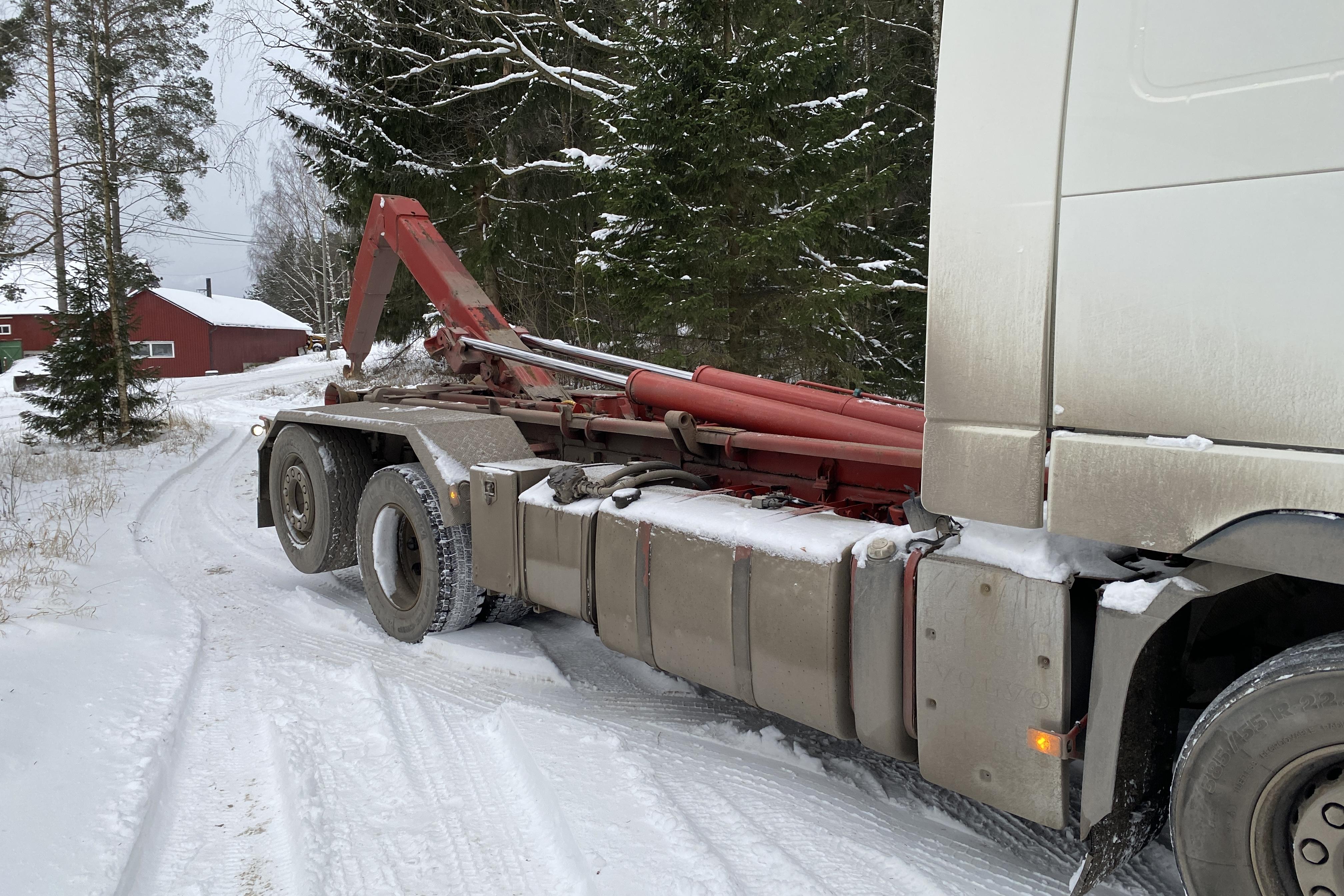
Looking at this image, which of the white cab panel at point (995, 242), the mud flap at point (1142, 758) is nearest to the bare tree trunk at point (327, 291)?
the white cab panel at point (995, 242)

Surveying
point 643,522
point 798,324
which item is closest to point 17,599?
point 643,522

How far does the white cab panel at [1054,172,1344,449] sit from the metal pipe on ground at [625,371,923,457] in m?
1.31

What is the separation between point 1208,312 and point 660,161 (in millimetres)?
7711

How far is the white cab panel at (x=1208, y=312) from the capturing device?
1747 mm

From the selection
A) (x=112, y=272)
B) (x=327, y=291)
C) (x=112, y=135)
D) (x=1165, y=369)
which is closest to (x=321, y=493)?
(x=1165, y=369)

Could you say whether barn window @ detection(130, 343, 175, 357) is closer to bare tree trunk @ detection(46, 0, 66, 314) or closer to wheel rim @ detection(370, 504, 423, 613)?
bare tree trunk @ detection(46, 0, 66, 314)

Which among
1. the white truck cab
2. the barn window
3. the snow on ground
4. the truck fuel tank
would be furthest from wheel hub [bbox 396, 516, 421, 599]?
the barn window

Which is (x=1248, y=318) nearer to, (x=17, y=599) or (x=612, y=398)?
(x=612, y=398)

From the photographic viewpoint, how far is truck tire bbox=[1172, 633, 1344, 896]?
1810 millimetres

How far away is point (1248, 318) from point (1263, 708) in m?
0.85

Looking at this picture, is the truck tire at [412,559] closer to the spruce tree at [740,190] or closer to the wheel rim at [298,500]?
the wheel rim at [298,500]

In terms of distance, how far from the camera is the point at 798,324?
8.84 m

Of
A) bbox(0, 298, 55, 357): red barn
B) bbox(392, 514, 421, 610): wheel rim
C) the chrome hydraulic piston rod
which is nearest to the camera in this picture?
bbox(392, 514, 421, 610): wheel rim

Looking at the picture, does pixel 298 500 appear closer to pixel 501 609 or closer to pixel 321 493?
pixel 321 493
